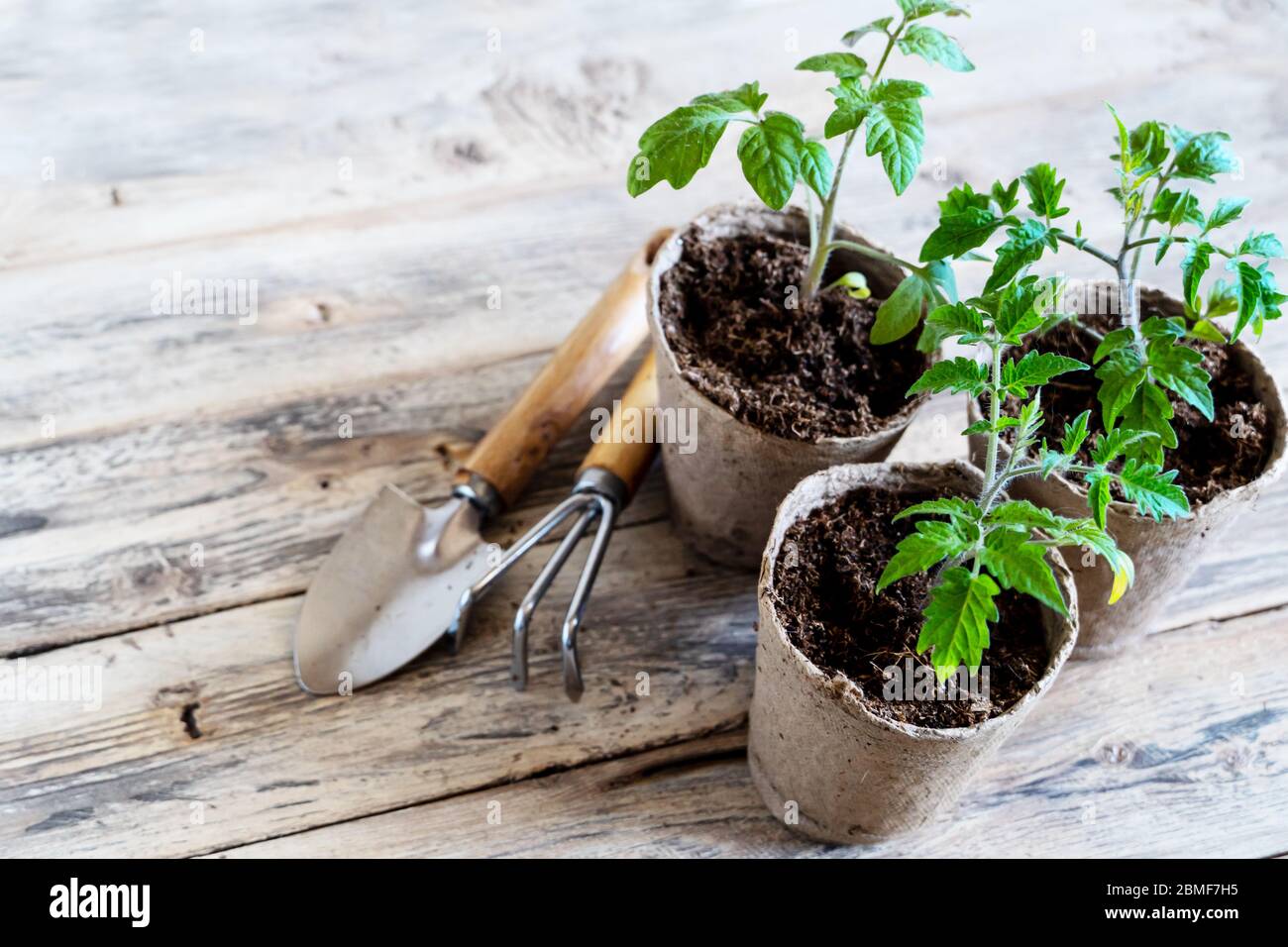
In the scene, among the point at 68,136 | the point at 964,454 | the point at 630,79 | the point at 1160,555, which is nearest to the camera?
the point at 1160,555

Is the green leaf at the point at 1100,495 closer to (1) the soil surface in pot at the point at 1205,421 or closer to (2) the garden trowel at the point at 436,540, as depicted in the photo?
(1) the soil surface in pot at the point at 1205,421

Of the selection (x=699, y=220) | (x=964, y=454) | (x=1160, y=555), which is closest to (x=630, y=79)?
(x=699, y=220)

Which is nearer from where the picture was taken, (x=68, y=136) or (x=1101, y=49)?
(x=68, y=136)

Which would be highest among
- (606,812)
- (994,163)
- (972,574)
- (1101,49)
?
(1101,49)

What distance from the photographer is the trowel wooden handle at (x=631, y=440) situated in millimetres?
1259

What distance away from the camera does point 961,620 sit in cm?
82

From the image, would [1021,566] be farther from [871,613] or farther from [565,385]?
[565,385]

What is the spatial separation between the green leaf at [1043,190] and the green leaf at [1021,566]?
0.29 m

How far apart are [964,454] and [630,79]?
742mm

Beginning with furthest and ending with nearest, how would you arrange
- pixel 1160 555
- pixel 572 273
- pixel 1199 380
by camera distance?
pixel 572 273 < pixel 1160 555 < pixel 1199 380

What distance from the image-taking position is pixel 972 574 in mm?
830

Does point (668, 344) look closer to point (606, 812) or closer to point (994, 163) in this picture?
point (606, 812)

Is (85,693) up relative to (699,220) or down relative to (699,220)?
down

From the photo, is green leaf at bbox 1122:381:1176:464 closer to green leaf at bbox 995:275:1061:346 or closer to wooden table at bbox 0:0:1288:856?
green leaf at bbox 995:275:1061:346
